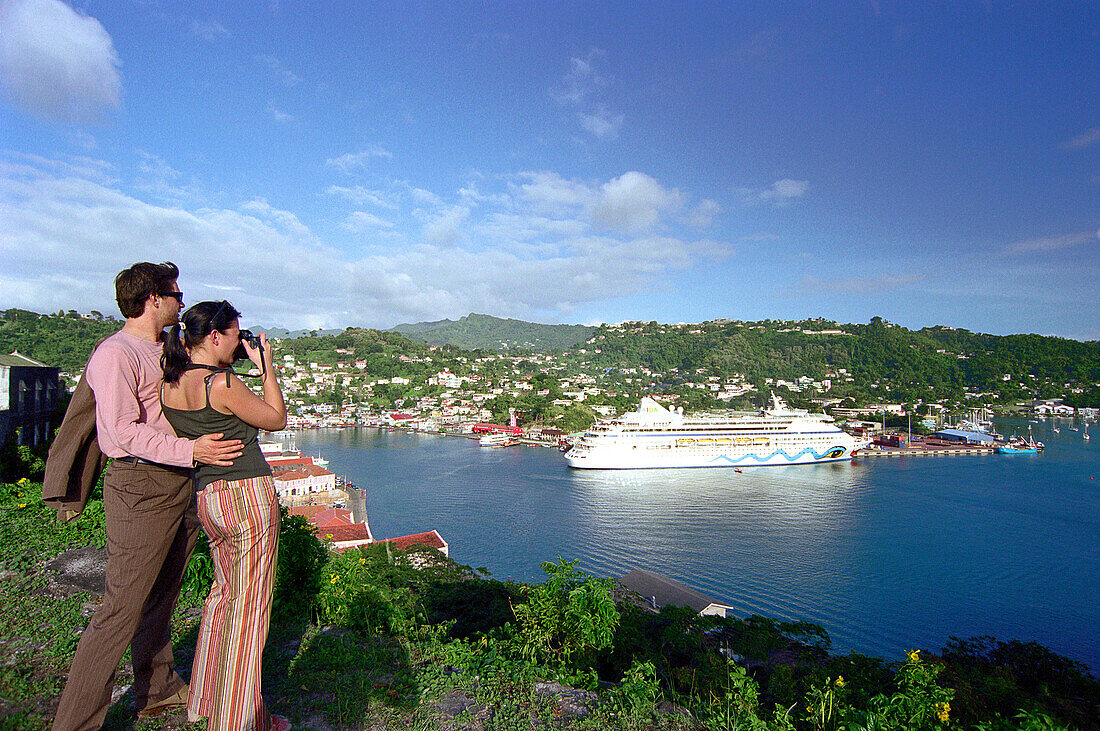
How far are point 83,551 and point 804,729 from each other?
10.5 ft

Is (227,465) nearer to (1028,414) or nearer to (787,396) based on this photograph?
(787,396)

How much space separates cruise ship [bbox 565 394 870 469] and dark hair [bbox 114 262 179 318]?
75.6 ft

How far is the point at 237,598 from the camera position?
1229 mm

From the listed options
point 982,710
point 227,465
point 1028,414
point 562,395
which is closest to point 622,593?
point 982,710

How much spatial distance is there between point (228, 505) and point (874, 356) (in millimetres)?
74581

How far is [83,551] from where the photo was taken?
2.51m

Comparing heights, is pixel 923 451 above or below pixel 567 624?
below

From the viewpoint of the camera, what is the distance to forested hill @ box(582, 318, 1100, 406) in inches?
2066

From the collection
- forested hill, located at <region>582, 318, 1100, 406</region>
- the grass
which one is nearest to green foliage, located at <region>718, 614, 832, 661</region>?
the grass

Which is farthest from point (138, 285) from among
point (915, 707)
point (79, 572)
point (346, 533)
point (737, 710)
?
point (346, 533)

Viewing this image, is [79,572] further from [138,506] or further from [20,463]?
[20,463]

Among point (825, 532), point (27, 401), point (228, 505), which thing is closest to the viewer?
point (228, 505)

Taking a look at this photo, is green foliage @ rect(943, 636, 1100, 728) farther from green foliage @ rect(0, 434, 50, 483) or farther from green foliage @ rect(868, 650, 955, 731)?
green foliage @ rect(0, 434, 50, 483)

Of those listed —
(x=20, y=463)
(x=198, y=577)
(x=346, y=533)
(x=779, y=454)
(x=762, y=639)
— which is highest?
(x=198, y=577)
